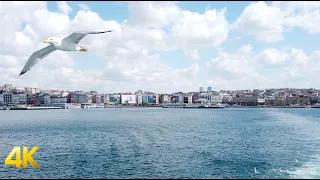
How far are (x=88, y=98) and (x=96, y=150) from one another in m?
150

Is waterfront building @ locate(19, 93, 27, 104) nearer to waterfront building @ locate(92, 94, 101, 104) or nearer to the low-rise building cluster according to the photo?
the low-rise building cluster

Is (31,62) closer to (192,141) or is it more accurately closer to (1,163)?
(1,163)

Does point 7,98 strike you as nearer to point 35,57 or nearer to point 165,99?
point 165,99

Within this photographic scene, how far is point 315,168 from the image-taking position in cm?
1948

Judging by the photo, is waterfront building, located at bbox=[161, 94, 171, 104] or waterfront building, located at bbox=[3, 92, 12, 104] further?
waterfront building, located at bbox=[161, 94, 171, 104]

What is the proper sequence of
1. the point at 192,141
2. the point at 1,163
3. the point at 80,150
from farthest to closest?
the point at 192,141 < the point at 80,150 < the point at 1,163

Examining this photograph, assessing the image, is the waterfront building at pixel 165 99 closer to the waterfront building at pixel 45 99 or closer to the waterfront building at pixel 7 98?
the waterfront building at pixel 45 99

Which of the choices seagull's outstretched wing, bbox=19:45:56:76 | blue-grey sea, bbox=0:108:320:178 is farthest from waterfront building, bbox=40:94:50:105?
seagull's outstretched wing, bbox=19:45:56:76

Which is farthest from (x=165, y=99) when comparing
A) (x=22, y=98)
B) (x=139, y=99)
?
(x=22, y=98)

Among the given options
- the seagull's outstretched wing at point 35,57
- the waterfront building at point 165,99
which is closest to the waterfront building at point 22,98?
the waterfront building at point 165,99

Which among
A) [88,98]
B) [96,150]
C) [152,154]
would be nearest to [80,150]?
[96,150]

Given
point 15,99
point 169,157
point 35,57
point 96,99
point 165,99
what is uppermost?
point 15,99

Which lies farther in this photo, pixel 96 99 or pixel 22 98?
pixel 96 99

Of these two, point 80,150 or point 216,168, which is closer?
point 216,168
